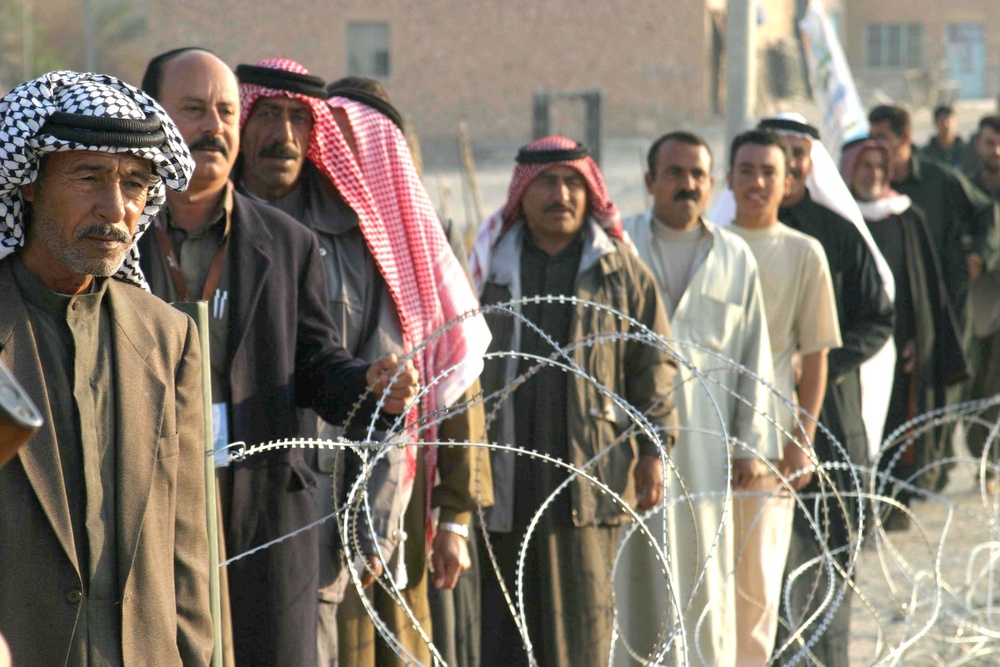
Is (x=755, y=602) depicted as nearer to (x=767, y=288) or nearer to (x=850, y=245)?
(x=767, y=288)

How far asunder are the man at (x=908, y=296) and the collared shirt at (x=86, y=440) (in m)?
5.27

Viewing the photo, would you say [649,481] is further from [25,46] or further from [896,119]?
[25,46]

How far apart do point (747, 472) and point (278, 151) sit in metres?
2.13

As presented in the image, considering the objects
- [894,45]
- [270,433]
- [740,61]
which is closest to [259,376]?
[270,433]

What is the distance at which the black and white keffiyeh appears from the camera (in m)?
2.57

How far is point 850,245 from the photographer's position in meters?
6.02

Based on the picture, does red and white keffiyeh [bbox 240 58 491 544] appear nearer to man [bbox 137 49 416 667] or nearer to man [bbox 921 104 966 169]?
man [bbox 137 49 416 667]

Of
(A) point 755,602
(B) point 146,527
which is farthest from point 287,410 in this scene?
(A) point 755,602

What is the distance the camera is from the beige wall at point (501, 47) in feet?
102

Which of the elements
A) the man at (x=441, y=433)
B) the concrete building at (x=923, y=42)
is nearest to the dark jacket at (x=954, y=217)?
the man at (x=441, y=433)

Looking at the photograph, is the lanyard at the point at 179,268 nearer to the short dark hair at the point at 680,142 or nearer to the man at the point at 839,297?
the short dark hair at the point at 680,142

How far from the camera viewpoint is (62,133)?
2.58m

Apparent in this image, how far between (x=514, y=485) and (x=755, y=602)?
0.98 metres

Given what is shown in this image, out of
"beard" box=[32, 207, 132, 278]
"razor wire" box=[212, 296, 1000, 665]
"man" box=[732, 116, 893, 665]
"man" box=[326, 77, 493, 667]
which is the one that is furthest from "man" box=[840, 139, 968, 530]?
"beard" box=[32, 207, 132, 278]
